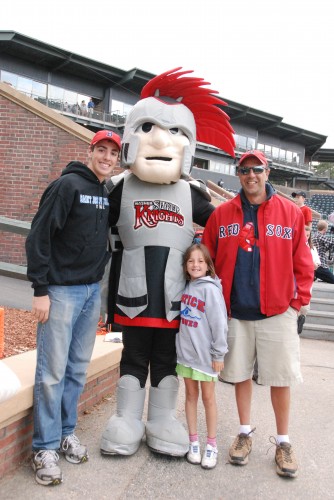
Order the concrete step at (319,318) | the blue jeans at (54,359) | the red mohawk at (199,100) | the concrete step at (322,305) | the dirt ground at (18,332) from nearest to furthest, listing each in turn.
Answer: the blue jeans at (54,359) → the red mohawk at (199,100) → the dirt ground at (18,332) → the concrete step at (319,318) → the concrete step at (322,305)

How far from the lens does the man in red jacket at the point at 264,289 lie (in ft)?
9.38

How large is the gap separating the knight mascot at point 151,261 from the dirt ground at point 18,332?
2.91 feet

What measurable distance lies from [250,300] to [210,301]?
0.86ft

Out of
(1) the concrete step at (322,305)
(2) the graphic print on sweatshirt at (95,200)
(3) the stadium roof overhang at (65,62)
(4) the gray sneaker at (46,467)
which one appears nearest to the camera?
(4) the gray sneaker at (46,467)

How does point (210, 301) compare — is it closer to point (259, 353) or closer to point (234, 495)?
point (259, 353)

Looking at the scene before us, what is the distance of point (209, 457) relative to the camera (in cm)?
283

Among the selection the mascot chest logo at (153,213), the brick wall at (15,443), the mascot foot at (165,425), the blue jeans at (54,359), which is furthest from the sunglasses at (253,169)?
the brick wall at (15,443)

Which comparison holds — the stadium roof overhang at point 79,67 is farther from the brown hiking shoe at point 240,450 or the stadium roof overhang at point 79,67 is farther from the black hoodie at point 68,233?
the brown hiking shoe at point 240,450

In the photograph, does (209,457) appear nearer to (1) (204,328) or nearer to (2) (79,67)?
(1) (204,328)

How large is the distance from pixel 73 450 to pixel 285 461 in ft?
4.13

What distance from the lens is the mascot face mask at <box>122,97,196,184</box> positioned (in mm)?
3023

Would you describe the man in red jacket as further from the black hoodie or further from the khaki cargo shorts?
the black hoodie

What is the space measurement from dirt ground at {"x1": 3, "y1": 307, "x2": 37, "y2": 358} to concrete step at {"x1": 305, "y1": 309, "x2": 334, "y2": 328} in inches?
171

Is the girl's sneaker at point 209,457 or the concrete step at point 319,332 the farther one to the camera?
the concrete step at point 319,332
